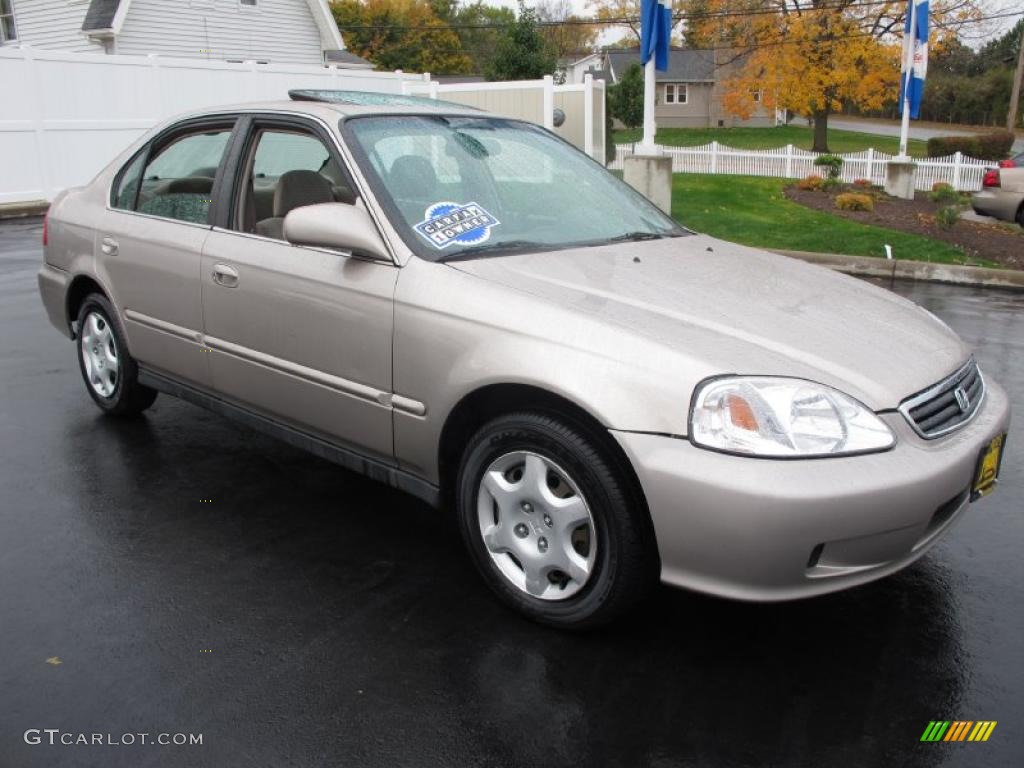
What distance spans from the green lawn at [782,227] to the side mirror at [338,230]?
8.52m

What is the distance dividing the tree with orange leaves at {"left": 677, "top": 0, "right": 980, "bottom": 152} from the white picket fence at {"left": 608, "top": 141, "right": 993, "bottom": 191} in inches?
364

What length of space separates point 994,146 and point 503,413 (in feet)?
113

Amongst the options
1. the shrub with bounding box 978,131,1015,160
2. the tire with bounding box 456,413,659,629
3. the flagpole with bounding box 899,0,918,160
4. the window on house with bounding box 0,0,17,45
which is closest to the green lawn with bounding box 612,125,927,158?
the shrub with bounding box 978,131,1015,160

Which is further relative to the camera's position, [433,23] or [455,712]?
[433,23]

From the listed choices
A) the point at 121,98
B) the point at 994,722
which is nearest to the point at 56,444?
the point at 994,722

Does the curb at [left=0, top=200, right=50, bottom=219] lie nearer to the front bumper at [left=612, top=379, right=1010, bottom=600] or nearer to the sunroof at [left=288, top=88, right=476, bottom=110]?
the sunroof at [left=288, top=88, right=476, bottom=110]

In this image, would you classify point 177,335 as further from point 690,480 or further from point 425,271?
point 690,480

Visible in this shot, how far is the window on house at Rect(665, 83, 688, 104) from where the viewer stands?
222 ft

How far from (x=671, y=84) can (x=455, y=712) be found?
228ft

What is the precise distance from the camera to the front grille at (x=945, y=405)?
281 cm

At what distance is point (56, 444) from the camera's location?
16.0 feet

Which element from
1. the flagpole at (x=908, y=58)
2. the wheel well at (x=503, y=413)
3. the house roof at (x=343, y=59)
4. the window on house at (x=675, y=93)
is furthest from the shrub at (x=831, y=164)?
the window on house at (x=675, y=93)

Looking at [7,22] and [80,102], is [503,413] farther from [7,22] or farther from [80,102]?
[7,22]

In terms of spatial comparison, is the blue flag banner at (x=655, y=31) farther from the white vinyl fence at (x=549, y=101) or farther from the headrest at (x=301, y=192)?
the headrest at (x=301, y=192)
